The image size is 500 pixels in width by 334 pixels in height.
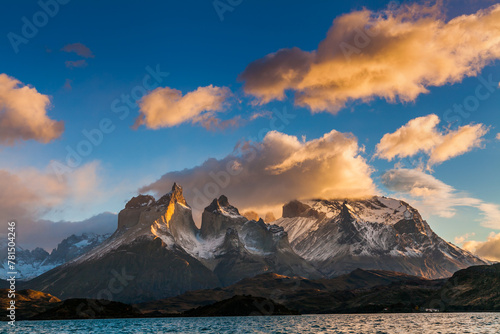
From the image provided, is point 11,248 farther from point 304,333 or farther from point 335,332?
point 335,332

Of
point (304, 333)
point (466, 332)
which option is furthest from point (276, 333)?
point (466, 332)

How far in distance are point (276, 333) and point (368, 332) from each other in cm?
3520

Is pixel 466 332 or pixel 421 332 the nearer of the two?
pixel 466 332

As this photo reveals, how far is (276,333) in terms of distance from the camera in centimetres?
19950

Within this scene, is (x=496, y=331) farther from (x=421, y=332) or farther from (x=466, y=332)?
(x=421, y=332)

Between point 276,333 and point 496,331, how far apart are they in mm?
78799

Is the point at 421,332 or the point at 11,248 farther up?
the point at 11,248

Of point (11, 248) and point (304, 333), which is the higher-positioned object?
point (11, 248)

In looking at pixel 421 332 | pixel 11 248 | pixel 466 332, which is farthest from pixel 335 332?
pixel 11 248

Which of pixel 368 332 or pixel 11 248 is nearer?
pixel 11 248

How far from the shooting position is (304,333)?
196500 mm

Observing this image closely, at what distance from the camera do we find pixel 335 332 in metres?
199

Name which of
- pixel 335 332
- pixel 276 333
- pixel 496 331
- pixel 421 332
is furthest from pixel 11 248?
pixel 496 331

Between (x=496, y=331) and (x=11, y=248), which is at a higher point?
(x=11, y=248)
